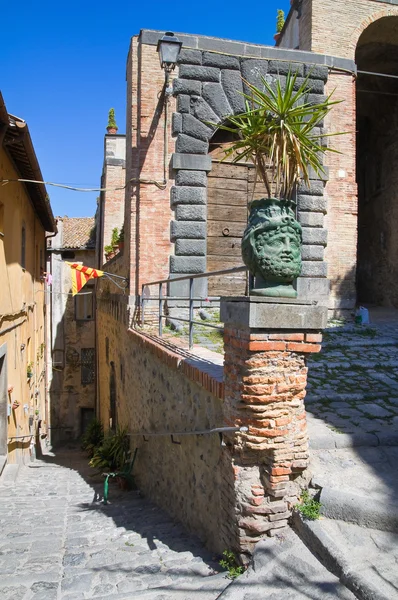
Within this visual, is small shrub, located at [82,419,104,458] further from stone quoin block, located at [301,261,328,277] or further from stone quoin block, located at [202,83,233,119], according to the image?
stone quoin block, located at [202,83,233,119]

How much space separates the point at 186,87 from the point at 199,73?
0.37m

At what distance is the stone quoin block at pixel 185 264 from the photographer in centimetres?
911

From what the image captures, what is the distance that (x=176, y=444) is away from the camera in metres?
5.67

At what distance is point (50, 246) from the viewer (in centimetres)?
2181

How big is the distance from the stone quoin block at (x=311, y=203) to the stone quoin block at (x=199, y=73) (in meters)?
2.82

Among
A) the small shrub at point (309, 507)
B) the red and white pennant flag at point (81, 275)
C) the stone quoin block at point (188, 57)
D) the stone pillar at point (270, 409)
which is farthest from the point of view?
the red and white pennant flag at point (81, 275)

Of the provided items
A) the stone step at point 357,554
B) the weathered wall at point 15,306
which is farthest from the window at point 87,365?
the stone step at point 357,554

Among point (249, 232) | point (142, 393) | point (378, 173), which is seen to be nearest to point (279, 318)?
point (249, 232)

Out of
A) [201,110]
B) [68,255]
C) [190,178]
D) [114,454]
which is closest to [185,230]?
[190,178]

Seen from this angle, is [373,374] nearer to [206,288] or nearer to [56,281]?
[206,288]

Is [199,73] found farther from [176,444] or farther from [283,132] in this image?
[176,444]

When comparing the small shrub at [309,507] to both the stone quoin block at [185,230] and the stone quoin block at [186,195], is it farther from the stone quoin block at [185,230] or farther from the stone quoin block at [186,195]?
the stone quoin block at [186,195]

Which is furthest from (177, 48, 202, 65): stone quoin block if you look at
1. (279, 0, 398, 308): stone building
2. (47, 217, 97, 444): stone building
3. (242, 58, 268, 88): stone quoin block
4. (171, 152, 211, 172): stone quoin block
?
(47, 217, 97, 444): stone building

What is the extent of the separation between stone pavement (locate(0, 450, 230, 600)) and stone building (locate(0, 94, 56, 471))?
1.79 m
